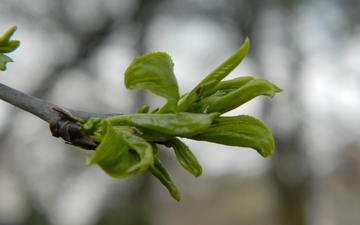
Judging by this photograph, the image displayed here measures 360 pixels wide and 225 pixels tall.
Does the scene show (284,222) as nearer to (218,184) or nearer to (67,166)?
(218,184)

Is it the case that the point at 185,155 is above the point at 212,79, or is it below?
below

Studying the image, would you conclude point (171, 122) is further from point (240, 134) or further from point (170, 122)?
point (240, 134)

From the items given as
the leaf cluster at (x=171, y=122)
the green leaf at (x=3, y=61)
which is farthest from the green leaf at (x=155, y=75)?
the green leaf at (x=3, y=61)

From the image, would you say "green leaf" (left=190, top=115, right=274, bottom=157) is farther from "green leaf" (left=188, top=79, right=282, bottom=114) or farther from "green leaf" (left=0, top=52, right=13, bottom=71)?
"green leaf" (left=0, top=52, right=13, bottom=71)

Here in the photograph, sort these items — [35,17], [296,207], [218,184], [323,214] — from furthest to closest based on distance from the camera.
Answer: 1. [218,184]
2. [323,214]
3. [296,207]
4. [35,17]

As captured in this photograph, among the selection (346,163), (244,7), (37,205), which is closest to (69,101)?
(37,205)

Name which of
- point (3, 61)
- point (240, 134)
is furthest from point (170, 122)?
point (3, 61)
